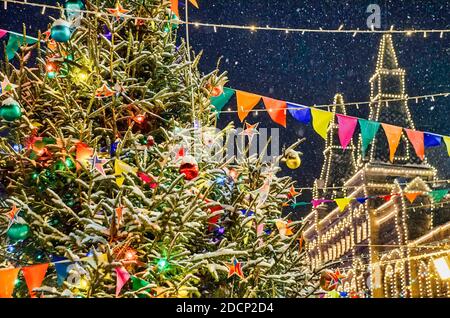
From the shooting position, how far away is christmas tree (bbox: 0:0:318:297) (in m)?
4.36

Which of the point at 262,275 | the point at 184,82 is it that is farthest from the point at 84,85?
the point at 262,275

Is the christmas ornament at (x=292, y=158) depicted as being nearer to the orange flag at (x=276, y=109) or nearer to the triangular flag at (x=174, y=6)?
the orange flag at (x=276, y=109)

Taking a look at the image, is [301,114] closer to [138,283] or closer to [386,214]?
[138,283]

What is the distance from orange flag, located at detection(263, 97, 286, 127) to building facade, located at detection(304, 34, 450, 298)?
42.7ft

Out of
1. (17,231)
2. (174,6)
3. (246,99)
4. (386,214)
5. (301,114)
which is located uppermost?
(386,214)

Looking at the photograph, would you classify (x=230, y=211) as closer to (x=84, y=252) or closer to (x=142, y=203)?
(x=142, y=203)

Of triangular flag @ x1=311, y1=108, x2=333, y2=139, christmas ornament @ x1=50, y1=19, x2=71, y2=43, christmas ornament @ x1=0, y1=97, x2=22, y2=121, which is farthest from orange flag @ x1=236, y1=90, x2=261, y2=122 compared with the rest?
christmas ornament @ x1=0, y1=97, x2=22, y2=121

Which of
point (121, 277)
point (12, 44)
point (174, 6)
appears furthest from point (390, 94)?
point (121, 277)

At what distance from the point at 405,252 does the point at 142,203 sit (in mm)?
22253

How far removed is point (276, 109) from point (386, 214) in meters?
23.7

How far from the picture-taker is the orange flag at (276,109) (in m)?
7.04

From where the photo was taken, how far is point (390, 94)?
2994 centimetres
